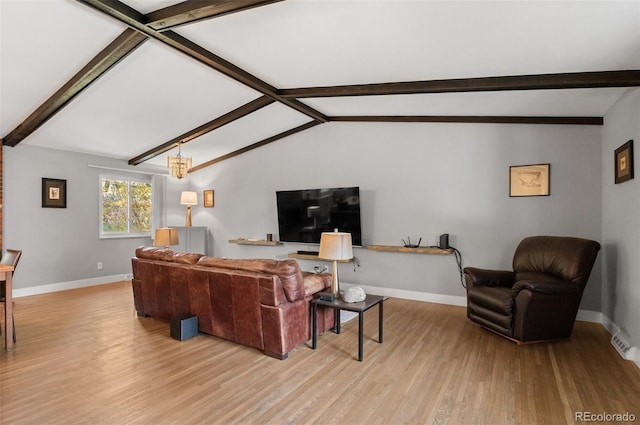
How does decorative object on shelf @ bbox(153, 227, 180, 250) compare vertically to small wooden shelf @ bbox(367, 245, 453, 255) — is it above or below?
above

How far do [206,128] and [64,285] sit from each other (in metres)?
3.74

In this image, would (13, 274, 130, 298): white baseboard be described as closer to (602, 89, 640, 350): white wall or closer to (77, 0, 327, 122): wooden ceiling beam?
(77, 0, 327, 122): wooden ceiling beam

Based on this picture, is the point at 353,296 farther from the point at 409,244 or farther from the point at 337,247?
the point at 409,244

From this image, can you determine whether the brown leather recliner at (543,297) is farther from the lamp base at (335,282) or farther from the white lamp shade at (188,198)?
the white lamp shade at (188,198)

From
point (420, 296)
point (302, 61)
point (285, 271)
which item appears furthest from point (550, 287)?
point (302, 61)

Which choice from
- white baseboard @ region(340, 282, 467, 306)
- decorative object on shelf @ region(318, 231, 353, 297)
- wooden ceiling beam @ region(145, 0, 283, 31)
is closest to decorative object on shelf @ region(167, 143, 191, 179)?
wooden ceiling beam @ region(145, 0, 283, 31)

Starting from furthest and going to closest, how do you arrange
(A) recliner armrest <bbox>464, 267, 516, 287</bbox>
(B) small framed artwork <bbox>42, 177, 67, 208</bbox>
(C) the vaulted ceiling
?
(B) small framed artwork <bbox>42, 177, 67, 208</bbox> → (A) recliner armrest <bbox>464, 267, 516, 287</bbox> → (C) the vaulted ceiling

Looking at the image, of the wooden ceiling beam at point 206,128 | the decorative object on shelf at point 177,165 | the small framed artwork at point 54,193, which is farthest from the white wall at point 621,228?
the small framed artwork at point 54,193

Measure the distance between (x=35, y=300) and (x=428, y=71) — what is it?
6.37 m

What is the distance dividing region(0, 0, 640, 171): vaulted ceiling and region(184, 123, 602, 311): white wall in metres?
0.32

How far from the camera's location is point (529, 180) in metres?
4.65

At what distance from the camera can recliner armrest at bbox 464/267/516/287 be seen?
163 inches

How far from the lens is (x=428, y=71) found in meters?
3.48

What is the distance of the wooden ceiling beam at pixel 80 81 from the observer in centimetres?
329
